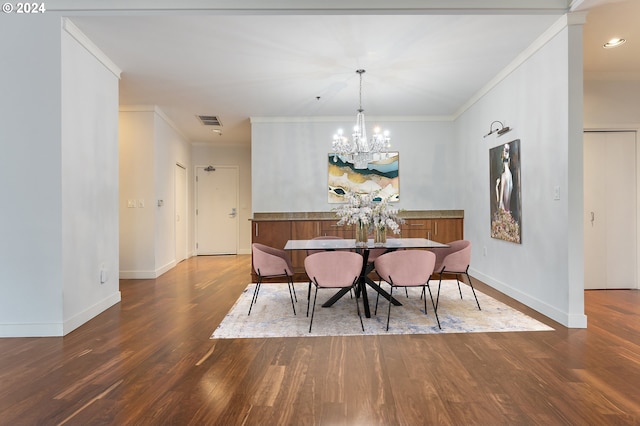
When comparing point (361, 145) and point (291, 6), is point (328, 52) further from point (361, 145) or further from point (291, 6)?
point (361, 145)

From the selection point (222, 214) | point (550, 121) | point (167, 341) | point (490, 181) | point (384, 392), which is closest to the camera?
point (384, 392)

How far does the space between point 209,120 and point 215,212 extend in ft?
9.04

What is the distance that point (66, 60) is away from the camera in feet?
10.3

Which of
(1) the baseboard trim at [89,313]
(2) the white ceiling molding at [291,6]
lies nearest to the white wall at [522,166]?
(2) the white ceiling molding at [291,6]

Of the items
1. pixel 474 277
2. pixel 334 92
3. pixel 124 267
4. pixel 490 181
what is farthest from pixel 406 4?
pixel 124 267

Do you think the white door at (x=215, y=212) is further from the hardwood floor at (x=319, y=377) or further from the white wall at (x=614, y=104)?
the white wall at (x=614, y=104)

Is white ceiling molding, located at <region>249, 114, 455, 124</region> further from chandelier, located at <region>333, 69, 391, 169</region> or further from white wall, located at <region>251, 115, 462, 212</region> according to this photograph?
chandelier, located at <region>333, 69, 391, 169</region>

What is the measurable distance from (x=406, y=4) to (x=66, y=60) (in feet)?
10.00

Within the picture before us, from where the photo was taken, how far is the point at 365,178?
6.38 meters

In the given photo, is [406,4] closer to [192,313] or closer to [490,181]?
[490,181]

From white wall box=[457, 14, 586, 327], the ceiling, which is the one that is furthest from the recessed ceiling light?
white wall box=[457, 14, 586, 327]

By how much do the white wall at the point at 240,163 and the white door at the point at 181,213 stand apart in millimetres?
752

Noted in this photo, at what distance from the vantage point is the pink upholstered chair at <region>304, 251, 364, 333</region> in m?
3.15

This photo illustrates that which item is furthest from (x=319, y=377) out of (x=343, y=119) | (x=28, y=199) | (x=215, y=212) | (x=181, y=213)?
(x=215, y=212)
